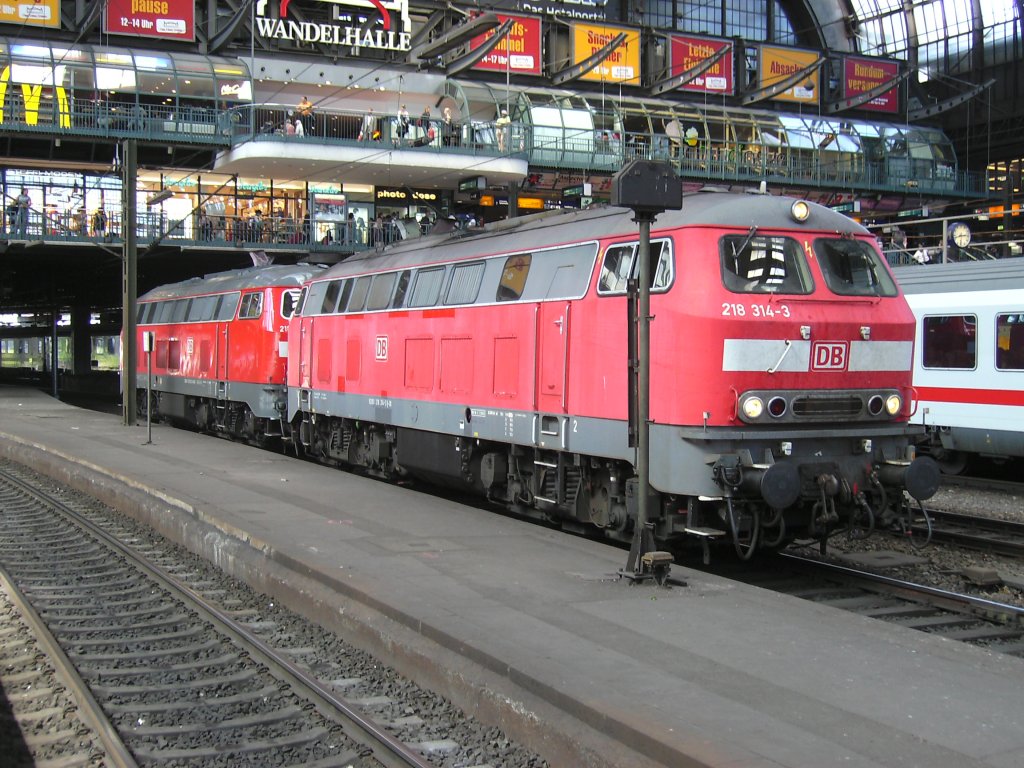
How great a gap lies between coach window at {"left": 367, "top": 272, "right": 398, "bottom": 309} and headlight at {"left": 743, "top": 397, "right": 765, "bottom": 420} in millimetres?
7400

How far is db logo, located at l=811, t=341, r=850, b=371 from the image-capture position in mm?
9398

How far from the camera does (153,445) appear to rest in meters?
20.6

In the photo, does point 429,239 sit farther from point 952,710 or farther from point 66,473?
point 952,710

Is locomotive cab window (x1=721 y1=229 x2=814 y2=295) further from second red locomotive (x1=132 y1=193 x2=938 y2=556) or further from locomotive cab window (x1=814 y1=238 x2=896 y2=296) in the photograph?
locomotive cab window (x1=814 y1=238 x2=896 y2=296)

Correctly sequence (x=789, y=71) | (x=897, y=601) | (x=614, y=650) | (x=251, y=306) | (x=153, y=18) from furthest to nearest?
(x=789, y=71) → (x=153, y=18) → (x=251, y=306) → (x=897, y=601) → (x=614, y=650)

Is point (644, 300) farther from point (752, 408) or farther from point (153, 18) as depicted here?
point (153, 18)

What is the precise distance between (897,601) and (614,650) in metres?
3.94

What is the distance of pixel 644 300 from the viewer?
819cm

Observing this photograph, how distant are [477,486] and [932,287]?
9645mm

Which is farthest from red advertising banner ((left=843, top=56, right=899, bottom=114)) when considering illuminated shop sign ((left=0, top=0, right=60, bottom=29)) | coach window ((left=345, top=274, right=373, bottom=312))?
coach window ((left=345, top=274, right=373, bottom=312))

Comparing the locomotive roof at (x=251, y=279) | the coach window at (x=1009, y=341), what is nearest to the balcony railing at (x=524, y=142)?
the locomotive roof at (x=251, y=279)

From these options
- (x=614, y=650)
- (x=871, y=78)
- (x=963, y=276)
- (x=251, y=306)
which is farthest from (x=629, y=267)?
(x=871, y=78)

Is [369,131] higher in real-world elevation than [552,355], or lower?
higher

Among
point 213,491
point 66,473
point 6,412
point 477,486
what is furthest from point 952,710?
point 6,412
